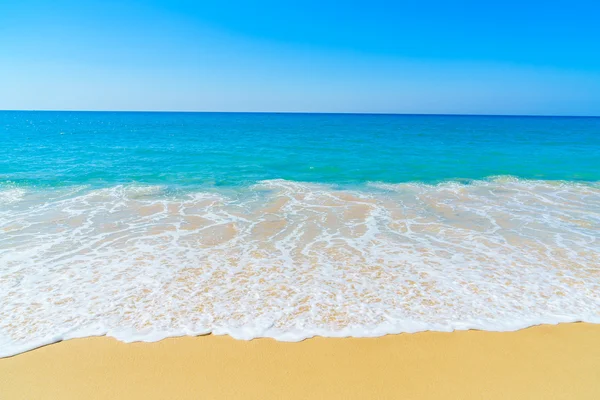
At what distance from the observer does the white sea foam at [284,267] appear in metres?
5.30

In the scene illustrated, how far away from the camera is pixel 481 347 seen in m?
4.77

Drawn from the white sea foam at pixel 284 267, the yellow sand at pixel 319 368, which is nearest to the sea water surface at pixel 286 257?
the white sea foam at pixel 284 267

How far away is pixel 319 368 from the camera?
435 cm

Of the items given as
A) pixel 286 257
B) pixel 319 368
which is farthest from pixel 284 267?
pixel 319 368

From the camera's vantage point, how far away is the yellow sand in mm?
4000

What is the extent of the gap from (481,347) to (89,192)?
14079 mm

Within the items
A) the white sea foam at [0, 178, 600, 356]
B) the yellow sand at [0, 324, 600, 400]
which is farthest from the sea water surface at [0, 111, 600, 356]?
the yellow sand at [0, 324, 600, 400]

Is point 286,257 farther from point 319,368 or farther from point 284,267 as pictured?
point 319,368

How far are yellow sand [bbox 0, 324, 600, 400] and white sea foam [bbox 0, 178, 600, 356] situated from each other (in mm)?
265

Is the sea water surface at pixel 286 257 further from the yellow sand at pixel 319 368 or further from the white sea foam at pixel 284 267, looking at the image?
the yellow sand at pixel 319 368

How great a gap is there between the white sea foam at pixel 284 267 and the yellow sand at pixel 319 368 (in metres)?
0.27

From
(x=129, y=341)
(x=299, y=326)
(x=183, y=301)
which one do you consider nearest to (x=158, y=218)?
(x=183, y=301)

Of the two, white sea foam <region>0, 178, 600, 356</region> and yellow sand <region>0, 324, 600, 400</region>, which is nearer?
yellow sand <region>0, 324, 600, 400</region>

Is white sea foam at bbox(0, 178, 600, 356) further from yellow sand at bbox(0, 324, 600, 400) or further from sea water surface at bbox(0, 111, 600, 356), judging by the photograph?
yellow sand at bbox(0, 324, 600, 400)
